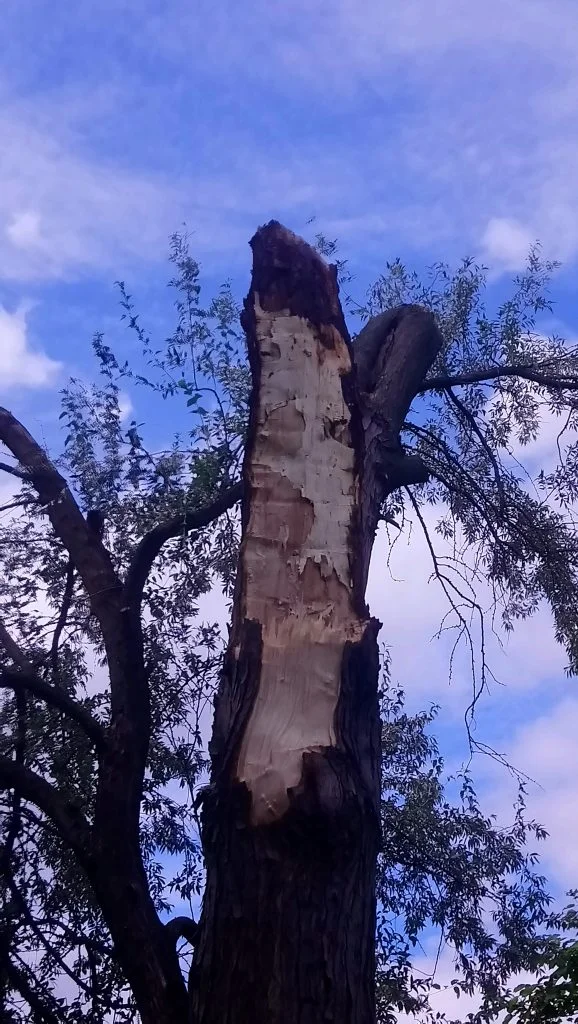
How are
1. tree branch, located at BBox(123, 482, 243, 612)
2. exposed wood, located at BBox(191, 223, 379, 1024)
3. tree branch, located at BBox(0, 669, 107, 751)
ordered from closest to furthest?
exposed wood, located at BBox(191, 223, 379, 1024)
tree branch, located at BBox(0, 669, 107, 751)
tree branch, located at BBox(123, 482, 243, 612)

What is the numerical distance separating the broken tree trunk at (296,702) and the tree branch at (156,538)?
4.83 ft

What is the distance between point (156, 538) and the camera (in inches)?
215

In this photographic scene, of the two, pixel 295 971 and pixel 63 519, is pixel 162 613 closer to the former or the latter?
pixel 63 519

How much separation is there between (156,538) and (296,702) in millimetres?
2444

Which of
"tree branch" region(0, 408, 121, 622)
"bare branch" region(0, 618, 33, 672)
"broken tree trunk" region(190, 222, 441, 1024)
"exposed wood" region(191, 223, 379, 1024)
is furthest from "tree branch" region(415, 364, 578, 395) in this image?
"bare branch" region(0, 618, 33, 672)

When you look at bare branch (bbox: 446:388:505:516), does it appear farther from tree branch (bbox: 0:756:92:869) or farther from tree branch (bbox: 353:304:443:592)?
tree branch (bbox: 0:756:92:869)

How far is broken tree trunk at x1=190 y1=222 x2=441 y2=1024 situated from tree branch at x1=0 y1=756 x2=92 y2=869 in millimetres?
1787

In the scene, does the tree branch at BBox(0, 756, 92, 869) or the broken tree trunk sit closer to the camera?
the broken tree trunk

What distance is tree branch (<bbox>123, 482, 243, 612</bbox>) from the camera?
17.6ft

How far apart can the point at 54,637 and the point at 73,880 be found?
1.44m

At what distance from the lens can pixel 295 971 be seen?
2.72 m

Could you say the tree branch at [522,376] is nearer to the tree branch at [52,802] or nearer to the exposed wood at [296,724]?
the exposed wood at [296,724]

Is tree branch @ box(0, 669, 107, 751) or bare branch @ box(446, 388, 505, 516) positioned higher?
bare branch @ box(446, 388, 505, 516)

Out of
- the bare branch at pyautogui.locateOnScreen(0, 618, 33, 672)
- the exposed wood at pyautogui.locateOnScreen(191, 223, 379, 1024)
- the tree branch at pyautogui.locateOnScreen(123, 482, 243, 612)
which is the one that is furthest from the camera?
the bare branch at pyautogui.locateOnScreen(0, 618, 33, 672)
